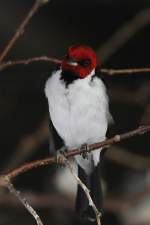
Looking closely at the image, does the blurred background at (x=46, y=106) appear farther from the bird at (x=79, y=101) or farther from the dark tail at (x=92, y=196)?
the bird at (x=79, y=101)

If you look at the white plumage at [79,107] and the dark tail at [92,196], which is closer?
the white plumage at [79,107]

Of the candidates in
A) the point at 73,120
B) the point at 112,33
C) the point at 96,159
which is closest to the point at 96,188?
the point at 96,159

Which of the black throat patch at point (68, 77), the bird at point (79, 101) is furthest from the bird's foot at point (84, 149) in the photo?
the black throat patch at point (68, 77)

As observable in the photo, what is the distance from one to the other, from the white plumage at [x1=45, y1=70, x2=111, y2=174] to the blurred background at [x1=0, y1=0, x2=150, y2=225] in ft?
2.41

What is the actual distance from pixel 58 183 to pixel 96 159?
3.40 feet

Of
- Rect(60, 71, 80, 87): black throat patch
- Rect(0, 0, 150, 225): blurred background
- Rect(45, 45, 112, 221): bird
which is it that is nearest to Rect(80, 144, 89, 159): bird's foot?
Rect(45, 45, 112, 221): bird

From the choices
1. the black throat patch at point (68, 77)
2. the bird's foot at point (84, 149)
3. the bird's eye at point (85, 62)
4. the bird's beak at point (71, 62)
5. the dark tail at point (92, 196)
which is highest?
the bird's beak at point (71, 62)

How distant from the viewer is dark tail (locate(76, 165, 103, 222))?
6.88 feet

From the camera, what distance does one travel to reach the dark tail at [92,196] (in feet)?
6.88

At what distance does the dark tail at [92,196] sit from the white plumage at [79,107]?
0.68ft

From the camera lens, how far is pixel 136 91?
2963 mm

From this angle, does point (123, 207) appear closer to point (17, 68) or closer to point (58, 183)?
point (58, 183)

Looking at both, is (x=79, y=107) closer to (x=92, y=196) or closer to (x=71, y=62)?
(x=71, y=62)

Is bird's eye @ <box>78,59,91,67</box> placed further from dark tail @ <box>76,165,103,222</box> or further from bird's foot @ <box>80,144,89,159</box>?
dark tail @ <box>76,165,103,222</box>
